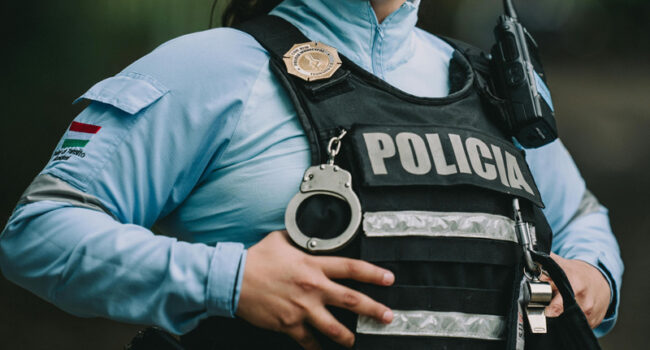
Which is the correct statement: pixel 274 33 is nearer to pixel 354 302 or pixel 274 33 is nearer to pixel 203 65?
pixel 203 65

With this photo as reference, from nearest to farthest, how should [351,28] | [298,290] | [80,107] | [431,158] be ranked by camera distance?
[298,290] < [431,158] < [351,28] < [80,107]

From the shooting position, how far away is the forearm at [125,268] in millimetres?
705

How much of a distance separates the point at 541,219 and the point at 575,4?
4.63 m

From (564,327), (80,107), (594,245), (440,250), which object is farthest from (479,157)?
(80,107)

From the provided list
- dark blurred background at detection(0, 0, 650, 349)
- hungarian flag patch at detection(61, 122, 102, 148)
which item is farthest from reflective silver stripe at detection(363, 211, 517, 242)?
dark blurred background at detection(0, 0, 650, 349)

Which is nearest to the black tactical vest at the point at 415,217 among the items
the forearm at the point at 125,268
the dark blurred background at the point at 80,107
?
the forearm at the point at 125,268

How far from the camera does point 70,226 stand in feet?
2.37

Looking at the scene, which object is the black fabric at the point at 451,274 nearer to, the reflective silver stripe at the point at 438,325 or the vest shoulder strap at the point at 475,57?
the reflective silver stripe at the point at 438,325

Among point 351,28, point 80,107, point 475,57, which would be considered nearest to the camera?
point 351,28

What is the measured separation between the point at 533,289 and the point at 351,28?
0.41m

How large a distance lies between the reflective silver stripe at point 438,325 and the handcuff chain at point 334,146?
182 mm

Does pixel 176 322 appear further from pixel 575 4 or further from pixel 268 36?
pixel 575 4

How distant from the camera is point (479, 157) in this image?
0.84 metres

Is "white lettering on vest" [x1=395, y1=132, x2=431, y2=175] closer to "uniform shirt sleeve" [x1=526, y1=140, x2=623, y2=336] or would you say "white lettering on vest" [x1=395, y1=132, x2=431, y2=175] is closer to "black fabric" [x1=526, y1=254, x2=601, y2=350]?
"black fabric" [x1=526, y1=254, x2=601, y2=350]
